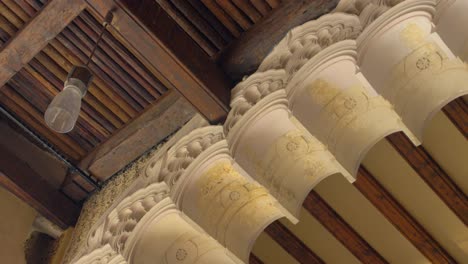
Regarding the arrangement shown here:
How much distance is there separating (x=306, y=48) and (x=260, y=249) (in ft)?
5.25

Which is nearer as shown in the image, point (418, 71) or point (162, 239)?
point (418, 71)

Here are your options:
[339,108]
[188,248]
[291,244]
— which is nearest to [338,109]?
[339,108]

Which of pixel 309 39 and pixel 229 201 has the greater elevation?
pixel 309 39

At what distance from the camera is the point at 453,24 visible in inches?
118

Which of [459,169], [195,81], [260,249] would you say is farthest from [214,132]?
[459,169]

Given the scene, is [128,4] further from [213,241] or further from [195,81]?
[213,241]

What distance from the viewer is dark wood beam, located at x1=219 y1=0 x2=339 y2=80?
12.0ft

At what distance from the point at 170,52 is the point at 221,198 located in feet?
2.50

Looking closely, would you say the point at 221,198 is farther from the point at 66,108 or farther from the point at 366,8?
the point at 366,8

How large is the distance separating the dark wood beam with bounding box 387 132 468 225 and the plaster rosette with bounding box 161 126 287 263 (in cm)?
91

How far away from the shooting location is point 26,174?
171 inches

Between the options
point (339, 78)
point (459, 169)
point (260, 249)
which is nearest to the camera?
point (339, 78)

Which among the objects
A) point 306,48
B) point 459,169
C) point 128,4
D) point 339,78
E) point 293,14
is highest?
point 128,4

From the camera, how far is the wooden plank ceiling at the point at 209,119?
366 cm
